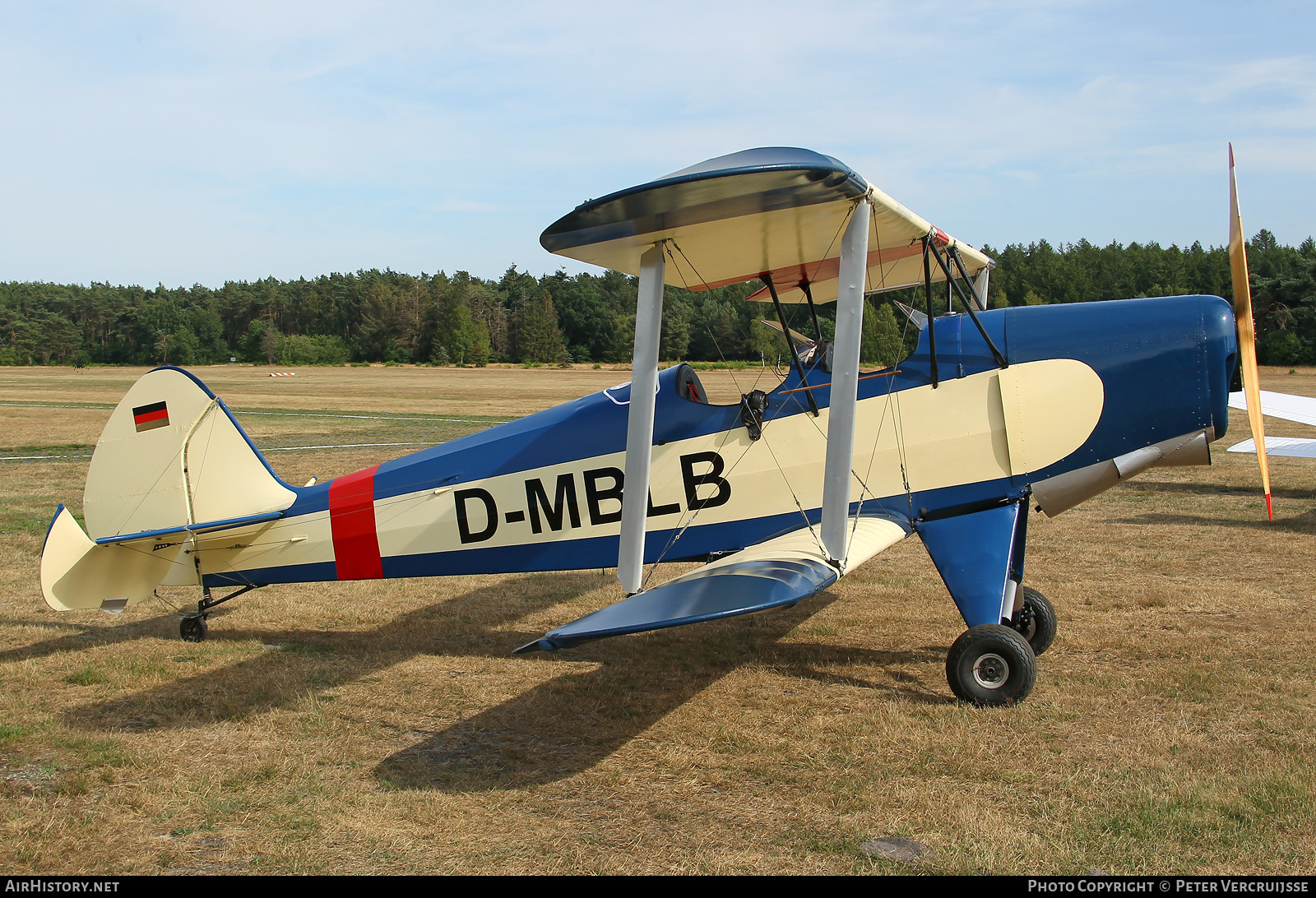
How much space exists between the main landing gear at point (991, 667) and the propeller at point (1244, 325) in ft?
6.03

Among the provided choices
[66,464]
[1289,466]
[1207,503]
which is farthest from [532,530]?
[66,464]

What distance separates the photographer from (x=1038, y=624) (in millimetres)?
5988

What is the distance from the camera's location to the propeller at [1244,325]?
5375 millimetres

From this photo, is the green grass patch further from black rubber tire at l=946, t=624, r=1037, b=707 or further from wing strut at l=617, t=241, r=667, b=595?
black rubber tire at l=946, t=624, r=1037, b=707

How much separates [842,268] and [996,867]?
279 centimetres

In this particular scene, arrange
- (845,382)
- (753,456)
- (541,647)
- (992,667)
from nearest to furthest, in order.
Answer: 1. (541,647)
2. (845,382)
3. (992,667)
4. (753,456)

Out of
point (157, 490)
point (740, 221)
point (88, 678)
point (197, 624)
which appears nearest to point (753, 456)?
point (740, 221)

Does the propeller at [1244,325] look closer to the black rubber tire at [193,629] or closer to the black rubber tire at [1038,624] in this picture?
the black rubber tire at [1038,624]

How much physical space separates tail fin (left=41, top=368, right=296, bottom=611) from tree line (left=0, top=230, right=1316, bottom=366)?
2433 cm

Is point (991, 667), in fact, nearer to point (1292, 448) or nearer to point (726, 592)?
point (726, 592)

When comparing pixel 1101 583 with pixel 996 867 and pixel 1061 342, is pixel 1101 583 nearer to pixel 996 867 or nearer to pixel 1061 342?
pixel 1061 342

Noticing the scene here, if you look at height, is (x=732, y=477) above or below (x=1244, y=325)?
below

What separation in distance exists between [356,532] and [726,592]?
330cm

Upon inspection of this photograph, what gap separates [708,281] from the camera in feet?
19.7
